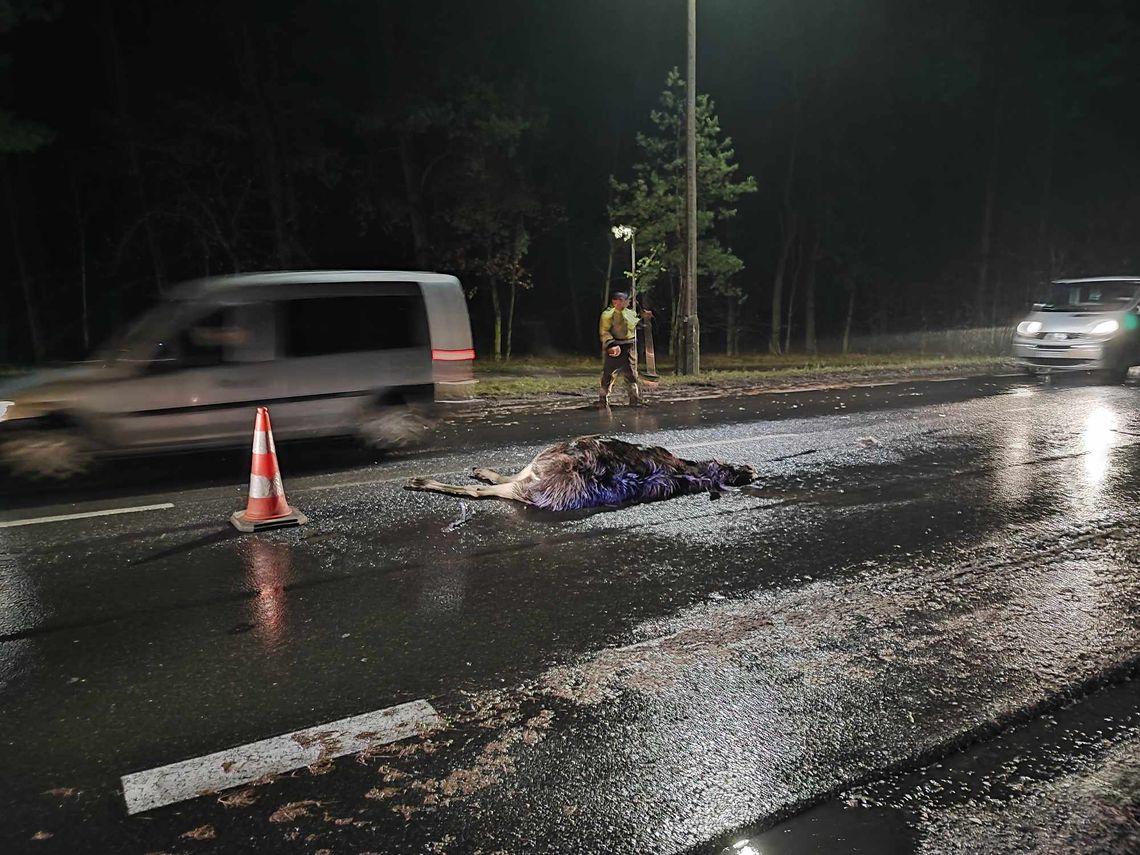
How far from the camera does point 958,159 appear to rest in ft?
149

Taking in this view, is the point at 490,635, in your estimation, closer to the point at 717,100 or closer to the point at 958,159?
the point at 717,100

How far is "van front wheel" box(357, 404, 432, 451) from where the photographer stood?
30.2ft

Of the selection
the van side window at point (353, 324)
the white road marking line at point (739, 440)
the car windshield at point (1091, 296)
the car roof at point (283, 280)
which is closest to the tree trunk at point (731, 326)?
the car windshield at point (1091, 296)

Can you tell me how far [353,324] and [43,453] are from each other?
10.0 feet

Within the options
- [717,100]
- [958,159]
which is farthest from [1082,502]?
[958,159]

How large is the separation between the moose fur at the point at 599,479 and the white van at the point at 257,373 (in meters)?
1.66

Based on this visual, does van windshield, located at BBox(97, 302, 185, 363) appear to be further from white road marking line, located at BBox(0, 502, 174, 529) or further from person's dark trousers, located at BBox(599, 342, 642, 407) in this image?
person's dark trousers, located at BBox(599, 342, 642, 407)

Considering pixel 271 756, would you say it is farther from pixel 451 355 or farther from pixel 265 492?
pixel 451 355

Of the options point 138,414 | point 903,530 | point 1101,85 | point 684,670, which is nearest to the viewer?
point 684,670

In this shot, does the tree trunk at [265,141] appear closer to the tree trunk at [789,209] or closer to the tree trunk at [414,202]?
the tree trunk at [414,202]

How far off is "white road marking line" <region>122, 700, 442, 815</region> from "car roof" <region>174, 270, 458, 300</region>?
602cm

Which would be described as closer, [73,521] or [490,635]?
[490,635]

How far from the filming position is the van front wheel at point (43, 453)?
8.12m

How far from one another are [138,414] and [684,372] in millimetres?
12440
